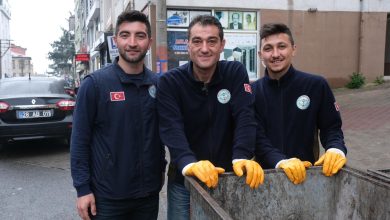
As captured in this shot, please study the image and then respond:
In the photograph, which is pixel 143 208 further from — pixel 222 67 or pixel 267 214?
pixel 222 67

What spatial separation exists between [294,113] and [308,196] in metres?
0.58

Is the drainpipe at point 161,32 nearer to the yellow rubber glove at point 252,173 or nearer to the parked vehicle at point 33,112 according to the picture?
the parked vehicle at point 33,112

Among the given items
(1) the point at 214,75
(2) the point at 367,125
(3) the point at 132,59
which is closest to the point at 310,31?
(2) the point at 367,125

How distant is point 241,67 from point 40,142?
7.69 m

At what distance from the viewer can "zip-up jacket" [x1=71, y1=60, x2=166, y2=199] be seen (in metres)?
2.64

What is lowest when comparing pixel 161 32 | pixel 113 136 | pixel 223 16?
pixel 113 136

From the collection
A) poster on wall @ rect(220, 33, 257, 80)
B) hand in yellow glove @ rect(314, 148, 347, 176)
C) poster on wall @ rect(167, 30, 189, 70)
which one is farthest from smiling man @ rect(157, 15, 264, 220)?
poster on wall @ rect(220, 33, 257, 80)

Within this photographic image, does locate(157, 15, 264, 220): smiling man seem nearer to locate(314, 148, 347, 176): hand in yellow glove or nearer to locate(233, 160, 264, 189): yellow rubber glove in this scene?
locate(233, 160, 264, 189): yellow rubber glove

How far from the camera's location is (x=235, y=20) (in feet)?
49.4

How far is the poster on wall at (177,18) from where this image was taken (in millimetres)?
14242

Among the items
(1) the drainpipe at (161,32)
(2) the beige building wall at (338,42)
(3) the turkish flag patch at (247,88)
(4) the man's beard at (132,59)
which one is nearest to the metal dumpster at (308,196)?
(3) the turkish flag patch at (247,88)

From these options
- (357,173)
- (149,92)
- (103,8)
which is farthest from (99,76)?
(103,8)

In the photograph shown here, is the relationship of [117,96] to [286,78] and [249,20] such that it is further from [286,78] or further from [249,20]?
[249,20]

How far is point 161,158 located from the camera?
9.50 ft
